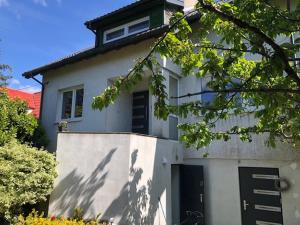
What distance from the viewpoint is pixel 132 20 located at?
14445 millimetres

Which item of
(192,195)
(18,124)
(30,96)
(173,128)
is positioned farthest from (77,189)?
(30,96)

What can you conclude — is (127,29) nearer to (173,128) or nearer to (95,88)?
(95,88)

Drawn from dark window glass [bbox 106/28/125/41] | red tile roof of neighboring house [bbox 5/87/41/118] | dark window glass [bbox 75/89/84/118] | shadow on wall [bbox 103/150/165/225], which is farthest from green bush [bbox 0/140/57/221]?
red tile roof of neighboring house [bbox 5/87/41/118]

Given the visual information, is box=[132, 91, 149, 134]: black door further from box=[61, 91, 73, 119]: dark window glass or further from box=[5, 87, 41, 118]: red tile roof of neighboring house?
box=[5, 87, 41, 118]: red tile roof of neighboring house

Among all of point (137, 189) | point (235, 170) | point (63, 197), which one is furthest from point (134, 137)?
point (235, 170)

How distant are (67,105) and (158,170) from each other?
22.6ft

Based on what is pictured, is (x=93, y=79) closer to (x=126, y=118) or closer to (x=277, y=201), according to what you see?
(x=126, y=118)

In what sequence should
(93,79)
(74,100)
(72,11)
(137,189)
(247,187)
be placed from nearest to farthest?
1. (137,189)
2. (247,187)
3. (72,11)
4. (93,79)
5. (74,100)

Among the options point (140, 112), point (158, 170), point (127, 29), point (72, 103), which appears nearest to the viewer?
point (158, 170)

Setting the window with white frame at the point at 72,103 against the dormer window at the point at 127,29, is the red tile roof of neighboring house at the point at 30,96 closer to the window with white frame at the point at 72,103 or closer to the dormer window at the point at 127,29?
the window with white frame at the point at 72,103

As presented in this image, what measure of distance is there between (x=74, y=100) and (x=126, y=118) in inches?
108

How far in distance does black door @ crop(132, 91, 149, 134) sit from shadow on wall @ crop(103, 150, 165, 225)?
3.97 meters

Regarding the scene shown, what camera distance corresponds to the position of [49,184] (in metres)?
9.81

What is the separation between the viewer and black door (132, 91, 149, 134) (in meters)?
14.0
